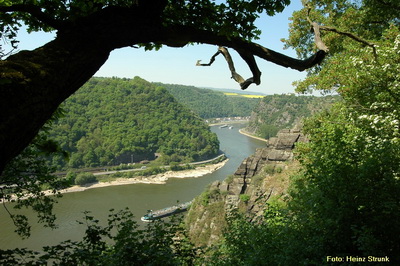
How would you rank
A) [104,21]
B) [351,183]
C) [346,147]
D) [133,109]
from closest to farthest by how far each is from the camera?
1. [104,21]
2. [351,183]
3. [346,147]
4. [133,109]

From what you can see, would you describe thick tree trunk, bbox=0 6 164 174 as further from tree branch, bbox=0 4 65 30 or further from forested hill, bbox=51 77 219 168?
forested hill, bbox=51 77 219 168

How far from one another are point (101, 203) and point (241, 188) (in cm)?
2386

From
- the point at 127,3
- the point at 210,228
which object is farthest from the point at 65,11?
the point at 210,228

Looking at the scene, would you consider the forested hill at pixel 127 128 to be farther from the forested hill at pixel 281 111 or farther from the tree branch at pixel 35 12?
the tree branch at pixel 35 12

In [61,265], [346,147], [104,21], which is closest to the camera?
[104,21]

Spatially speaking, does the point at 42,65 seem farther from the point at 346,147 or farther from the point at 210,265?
the point at 346,147

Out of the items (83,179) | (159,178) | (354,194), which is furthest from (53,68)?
(159,178)

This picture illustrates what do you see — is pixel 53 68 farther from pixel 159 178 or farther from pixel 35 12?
pixel 159 178

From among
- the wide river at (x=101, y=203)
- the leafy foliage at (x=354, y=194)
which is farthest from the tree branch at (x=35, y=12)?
the wide river at (x=101, y=203)

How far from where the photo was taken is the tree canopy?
74.3 inches

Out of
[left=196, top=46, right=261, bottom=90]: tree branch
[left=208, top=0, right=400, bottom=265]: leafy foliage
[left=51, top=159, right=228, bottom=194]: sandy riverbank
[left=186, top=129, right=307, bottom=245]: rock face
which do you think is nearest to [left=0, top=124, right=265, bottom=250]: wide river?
[left=51, top=159, right=228, bottom=194]: sandy riverbank

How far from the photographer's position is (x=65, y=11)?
2.81m

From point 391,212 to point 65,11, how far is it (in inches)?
174

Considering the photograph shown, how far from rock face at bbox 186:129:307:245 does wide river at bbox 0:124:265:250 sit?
26.8 ft
